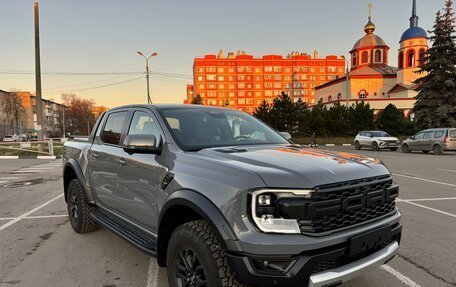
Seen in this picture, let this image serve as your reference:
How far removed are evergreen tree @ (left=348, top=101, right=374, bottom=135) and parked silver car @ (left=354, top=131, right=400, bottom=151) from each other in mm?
11868

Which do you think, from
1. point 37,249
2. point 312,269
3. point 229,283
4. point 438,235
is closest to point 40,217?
point 37,249

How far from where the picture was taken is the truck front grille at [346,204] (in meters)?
2.28

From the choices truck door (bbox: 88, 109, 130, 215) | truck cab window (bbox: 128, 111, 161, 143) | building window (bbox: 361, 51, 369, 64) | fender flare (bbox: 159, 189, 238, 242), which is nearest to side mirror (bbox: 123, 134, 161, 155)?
truck cab window (bbox: 128, 111, 161, 143)

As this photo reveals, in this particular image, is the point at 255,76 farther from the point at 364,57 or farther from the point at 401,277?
the point at 401,277

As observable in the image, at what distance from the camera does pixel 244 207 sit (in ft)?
7.44

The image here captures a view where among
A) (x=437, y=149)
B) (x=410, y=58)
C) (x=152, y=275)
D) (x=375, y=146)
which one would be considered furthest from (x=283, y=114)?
(x=152, y=275)

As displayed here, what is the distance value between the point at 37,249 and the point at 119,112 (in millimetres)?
2160

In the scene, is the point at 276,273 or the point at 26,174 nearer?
the point at 276,273

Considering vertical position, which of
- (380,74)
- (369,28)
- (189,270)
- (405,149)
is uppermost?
(369,28)

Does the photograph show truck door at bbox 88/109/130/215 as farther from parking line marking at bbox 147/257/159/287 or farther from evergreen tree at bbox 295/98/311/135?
evergreen tree at bbox 295/98/311/135

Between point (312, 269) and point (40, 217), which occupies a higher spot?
point (312, 269)

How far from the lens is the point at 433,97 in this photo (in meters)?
30.4

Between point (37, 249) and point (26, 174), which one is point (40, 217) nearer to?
point (37, 249)

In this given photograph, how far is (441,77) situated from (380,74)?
1074 inches
